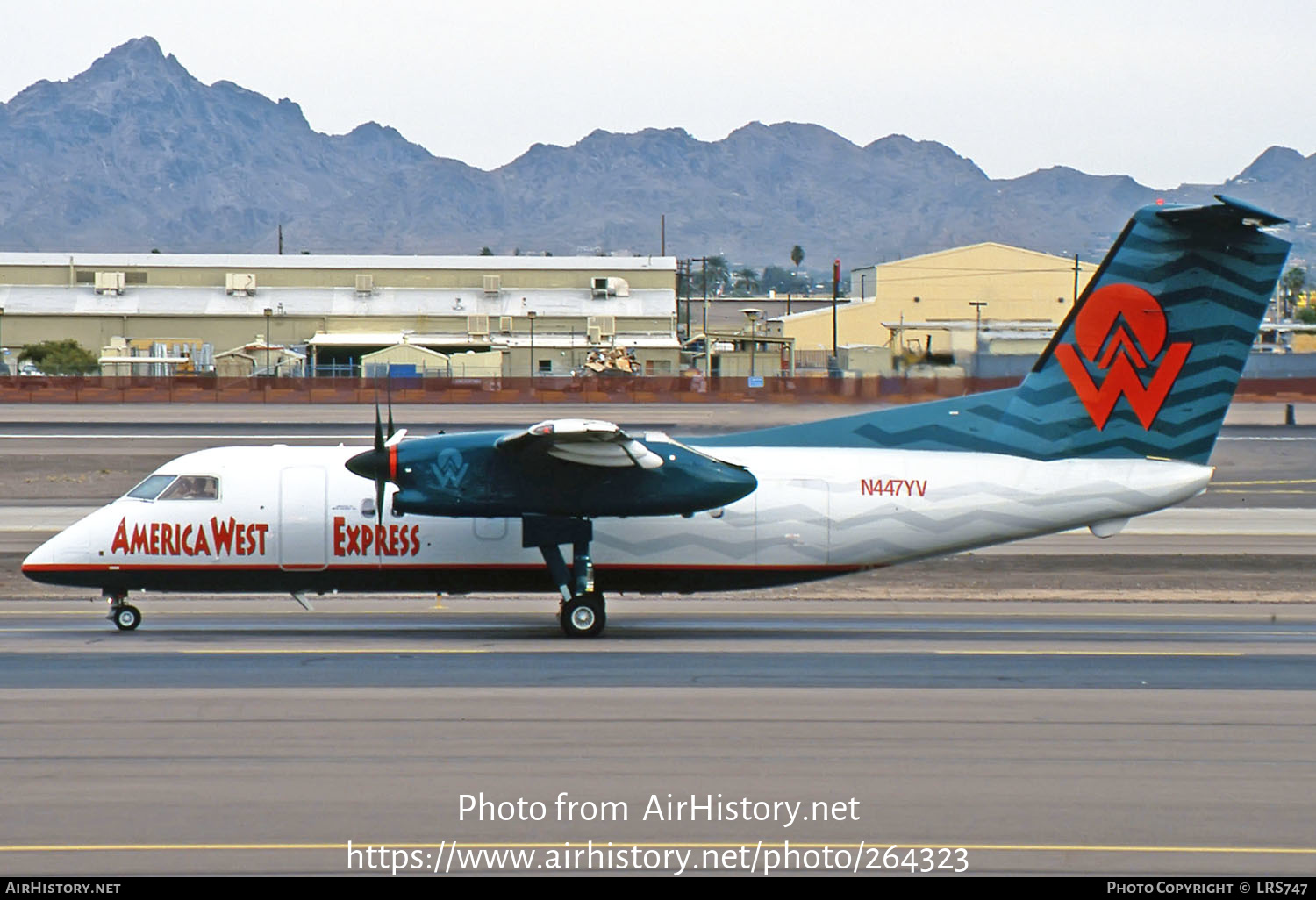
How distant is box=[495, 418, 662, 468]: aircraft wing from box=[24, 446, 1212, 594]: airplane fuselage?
130 cm

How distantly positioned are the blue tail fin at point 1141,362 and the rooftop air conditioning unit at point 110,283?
9661 centimetres

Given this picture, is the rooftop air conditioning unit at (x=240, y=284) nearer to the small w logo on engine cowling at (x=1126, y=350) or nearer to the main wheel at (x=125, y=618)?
the main wheel at (x=125, y=618)

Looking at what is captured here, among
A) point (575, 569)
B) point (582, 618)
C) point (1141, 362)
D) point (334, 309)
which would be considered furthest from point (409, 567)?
point (334, 309)

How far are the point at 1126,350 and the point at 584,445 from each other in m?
8.13

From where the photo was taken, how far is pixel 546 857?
35.2 feet

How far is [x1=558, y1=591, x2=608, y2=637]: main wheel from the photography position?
20.1 metres

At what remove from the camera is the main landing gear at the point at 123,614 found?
789 inches

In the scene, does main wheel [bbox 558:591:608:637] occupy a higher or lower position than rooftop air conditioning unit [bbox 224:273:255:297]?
lower

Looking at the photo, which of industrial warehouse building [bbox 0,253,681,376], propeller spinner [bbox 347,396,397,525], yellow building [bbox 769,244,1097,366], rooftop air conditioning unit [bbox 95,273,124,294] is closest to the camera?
propeller spinner [bbox 347,396,397,525]

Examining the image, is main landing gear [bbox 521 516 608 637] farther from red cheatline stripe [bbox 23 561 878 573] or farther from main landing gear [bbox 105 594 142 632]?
main landing gear [bbox 105 594 142 632]

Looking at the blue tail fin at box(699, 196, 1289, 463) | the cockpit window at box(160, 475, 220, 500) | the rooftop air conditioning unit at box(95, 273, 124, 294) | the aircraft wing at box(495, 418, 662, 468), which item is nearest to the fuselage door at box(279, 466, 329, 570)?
the cockpit window at box(160, 475, 220, 500)

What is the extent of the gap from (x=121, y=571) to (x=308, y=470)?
2973mm

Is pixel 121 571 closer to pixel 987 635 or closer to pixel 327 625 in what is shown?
pixel 327 625
